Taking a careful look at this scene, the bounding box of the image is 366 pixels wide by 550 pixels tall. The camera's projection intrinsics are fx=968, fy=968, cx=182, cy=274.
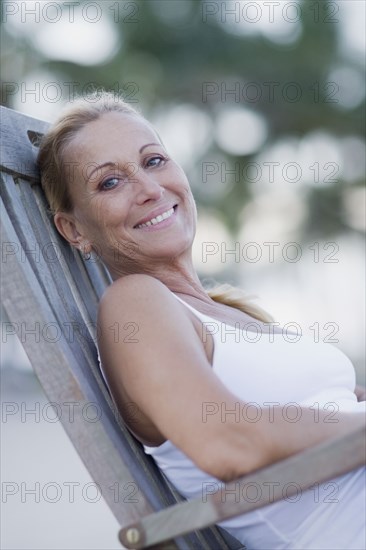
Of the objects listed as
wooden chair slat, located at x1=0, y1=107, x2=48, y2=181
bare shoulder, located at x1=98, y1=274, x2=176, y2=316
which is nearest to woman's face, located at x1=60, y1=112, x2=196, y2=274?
wooden chair slat, located at x1=0, y1=107, x2=48, y2=181

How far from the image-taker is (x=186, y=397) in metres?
1.96

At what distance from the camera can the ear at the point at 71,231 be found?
8.69ft

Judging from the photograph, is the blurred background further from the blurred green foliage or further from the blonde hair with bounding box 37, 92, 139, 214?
the blonde hair with bounding box 37, 92, 139, 214

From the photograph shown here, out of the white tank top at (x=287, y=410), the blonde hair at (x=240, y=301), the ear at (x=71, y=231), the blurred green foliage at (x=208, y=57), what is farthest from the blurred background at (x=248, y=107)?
the white tank top at (x=287, y=410)

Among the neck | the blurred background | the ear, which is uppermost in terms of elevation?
the ear

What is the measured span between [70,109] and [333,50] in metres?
19.5

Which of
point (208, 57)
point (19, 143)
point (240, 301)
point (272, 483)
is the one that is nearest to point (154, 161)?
point (19, 143)

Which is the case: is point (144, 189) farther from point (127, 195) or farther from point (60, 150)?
point (60, 150)

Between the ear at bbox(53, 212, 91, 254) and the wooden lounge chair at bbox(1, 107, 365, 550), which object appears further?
the ear at bbox(53, 212, 91, 254)

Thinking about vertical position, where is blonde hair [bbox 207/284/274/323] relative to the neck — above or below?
below

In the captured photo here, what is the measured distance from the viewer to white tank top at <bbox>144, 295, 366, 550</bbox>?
209 centimetres

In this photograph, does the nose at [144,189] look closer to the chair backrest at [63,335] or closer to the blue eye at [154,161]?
the blue eye at [154,161]

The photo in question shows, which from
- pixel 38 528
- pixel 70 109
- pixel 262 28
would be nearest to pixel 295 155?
pixel 262 28

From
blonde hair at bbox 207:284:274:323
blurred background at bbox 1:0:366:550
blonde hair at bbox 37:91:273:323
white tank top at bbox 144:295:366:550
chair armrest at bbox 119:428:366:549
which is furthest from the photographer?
blurred background at bbox 1:0:366:550
